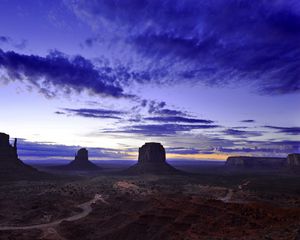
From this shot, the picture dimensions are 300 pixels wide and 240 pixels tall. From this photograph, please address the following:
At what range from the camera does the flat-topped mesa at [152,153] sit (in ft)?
611

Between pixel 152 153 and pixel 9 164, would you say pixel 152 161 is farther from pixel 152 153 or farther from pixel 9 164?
pixel 9 164

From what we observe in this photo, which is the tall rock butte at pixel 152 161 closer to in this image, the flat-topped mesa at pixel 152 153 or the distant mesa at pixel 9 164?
the flat-topped mesa at pixel 152 153

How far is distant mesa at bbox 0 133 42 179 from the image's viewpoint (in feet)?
352

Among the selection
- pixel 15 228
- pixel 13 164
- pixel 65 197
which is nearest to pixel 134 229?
pixel 15 228

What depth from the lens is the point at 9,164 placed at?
371ft

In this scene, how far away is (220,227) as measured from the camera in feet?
131

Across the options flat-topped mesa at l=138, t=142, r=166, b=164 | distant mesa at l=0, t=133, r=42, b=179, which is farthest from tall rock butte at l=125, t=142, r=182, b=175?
distant mesa at l=0, t=133, r=42, b=179

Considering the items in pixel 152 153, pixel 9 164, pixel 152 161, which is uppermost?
pixel 152 153

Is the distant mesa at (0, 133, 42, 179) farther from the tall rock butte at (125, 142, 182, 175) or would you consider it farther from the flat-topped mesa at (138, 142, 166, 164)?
the flat-topped mesa at (138, 142, 166, 164)

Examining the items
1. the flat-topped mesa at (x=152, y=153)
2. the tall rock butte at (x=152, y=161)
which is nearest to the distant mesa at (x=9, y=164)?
the tall rock butte at (x=152, y=161)

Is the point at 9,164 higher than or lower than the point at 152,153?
lower

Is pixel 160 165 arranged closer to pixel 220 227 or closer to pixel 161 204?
pixel 161 204

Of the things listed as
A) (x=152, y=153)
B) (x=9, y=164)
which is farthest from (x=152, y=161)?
(x=9, y=164)

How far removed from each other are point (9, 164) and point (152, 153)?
92.1 metres
